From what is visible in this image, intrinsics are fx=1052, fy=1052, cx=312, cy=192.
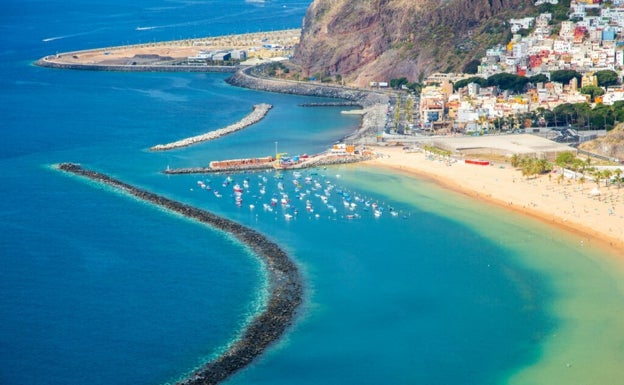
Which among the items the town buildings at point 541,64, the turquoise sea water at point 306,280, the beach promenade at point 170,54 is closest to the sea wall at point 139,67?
the beach promenade at point 170,54

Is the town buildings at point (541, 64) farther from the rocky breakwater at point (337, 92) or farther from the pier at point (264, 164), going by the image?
the pier at point (264, 164)

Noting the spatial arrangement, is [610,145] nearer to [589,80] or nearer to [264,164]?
[589,80]

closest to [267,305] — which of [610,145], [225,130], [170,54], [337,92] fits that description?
[610,145]

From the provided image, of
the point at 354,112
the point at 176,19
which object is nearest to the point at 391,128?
the point at 354,112

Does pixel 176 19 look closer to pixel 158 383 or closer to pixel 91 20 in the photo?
pixel 91 20

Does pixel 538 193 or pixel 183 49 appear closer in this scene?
pixel 538 193
